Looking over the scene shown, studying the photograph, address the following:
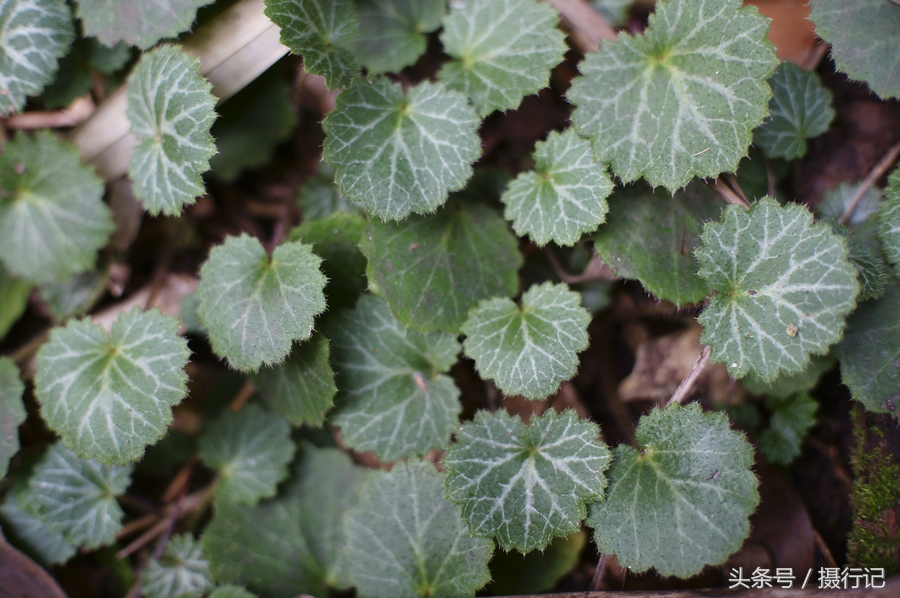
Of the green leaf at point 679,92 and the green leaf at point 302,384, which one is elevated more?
the green leaf at point 679,92

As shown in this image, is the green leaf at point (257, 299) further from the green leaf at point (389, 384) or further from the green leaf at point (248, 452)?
the green leaf at point (248, 452)

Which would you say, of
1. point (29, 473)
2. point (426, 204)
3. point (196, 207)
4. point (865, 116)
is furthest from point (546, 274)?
point (29, 473)

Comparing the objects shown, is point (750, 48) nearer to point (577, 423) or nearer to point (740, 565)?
point (577, 423)

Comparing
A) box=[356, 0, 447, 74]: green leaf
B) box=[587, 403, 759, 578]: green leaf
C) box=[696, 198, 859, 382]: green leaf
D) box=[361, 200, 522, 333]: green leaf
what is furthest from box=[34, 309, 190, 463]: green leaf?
box=[696, 198, 859, 382]: green leaf

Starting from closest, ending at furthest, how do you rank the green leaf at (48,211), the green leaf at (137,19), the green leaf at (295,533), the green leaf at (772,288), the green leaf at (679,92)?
the green leaf at (772,288)
the green leaf at (679,92)
the green leaf at (137,19)
the green leaf at (295,533)
the green leaf at (48,211)

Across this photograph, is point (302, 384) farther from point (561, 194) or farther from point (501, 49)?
point (501, 49)

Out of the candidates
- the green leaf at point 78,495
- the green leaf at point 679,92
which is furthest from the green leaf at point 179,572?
the green leaf at point 679,92

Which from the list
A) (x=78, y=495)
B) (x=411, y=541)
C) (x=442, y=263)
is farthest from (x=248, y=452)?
(x=442, y=263)
